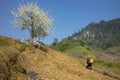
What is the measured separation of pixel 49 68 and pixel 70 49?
497 ft

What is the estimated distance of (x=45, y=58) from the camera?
125 feet

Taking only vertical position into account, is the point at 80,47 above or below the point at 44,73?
above

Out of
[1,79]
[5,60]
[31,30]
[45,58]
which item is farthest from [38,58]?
[31,30]

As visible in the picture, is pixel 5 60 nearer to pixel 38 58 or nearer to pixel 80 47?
pixel 38 58

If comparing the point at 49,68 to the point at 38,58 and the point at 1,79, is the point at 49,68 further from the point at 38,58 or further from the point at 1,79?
the point at 1,79

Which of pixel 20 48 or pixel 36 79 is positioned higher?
pixel 20 48

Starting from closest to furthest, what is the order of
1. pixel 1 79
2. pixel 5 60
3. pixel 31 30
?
pixel 1 79
pixel 5 60
pixel 31 30

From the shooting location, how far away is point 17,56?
31.7 m

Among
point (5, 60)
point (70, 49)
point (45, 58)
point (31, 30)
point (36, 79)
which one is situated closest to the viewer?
point (5, 60)

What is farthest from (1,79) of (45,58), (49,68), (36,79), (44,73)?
(45,58)

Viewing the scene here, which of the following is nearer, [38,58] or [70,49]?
[38,58]

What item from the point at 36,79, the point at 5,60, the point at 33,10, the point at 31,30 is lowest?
the point at 36,79

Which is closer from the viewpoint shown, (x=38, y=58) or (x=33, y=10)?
(x=38, y=58)

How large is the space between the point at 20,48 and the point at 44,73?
624 centimetres
